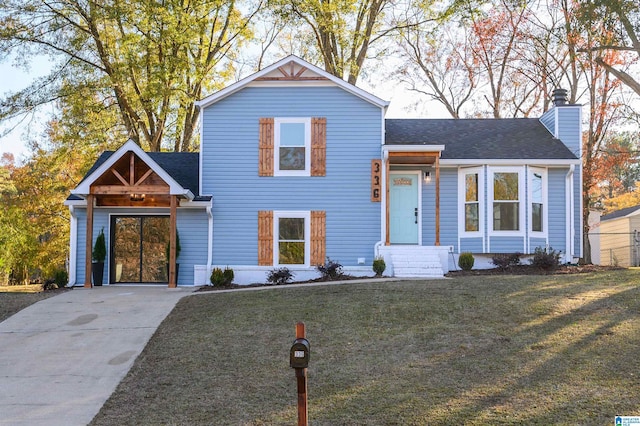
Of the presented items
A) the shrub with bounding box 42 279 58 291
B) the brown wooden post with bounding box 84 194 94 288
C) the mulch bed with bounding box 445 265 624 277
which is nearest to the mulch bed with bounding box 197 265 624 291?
the mulch bed with bounding box 445 265 624 277

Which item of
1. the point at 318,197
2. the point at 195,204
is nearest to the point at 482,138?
the point at 318,197

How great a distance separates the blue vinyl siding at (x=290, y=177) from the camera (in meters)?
16.5

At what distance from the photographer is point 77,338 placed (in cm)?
1041

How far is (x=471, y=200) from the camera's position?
664 inches

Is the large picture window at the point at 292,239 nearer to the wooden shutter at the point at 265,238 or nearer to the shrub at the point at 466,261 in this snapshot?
the wooden shutter at the point at 265,238

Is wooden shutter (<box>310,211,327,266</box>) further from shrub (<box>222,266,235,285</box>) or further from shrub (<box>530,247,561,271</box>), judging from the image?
shrub (<box>530,247,561,271</box>)

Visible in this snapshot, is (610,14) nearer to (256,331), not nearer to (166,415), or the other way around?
(256,331)

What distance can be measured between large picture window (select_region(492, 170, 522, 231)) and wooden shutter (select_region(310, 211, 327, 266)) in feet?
15.0

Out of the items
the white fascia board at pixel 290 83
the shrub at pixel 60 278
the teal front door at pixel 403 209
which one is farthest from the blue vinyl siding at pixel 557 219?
the shrub at pixel 60 278

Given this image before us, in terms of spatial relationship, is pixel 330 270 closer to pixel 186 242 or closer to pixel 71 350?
pixel 186 242

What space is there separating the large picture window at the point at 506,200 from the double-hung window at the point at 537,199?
379 millimetres

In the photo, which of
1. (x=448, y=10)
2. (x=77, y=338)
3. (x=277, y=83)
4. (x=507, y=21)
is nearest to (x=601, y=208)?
(x=507, y=21)

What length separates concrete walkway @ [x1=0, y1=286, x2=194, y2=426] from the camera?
23.6ft

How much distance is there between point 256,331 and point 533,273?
8335mm
